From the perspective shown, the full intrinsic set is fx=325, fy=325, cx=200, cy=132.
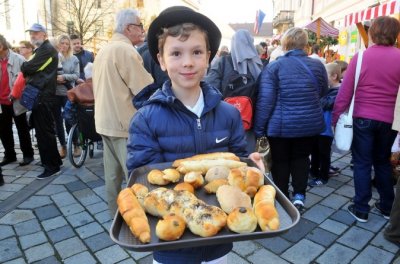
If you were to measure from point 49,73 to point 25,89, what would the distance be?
0.40 metres

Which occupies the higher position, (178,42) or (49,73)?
(178,42)

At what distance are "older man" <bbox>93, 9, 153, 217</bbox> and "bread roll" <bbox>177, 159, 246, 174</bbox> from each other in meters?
1.87

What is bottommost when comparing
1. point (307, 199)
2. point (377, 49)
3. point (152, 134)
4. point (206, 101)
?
point (307, 199)

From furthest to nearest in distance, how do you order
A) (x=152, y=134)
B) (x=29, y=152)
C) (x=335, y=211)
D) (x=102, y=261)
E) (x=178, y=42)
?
(x=29, y=152), (x=335, y=211), (x=102, y=261), (x=152, y=134), (x=178, y=42)

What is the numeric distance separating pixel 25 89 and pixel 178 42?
3871mm

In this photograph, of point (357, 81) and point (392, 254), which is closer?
point (392, 254)

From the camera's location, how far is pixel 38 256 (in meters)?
2.93

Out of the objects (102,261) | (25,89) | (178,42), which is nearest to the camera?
(178,42)

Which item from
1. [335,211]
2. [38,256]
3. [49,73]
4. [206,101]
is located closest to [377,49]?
[335,211]

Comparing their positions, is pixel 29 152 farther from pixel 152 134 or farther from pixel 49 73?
pixel 152 134

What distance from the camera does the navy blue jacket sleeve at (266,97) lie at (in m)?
3.44

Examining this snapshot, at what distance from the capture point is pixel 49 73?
4.75 metres

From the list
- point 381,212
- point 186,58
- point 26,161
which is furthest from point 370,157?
point 26,161

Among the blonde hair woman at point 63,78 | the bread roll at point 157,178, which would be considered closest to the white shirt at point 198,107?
the bread roll at point 157,178
